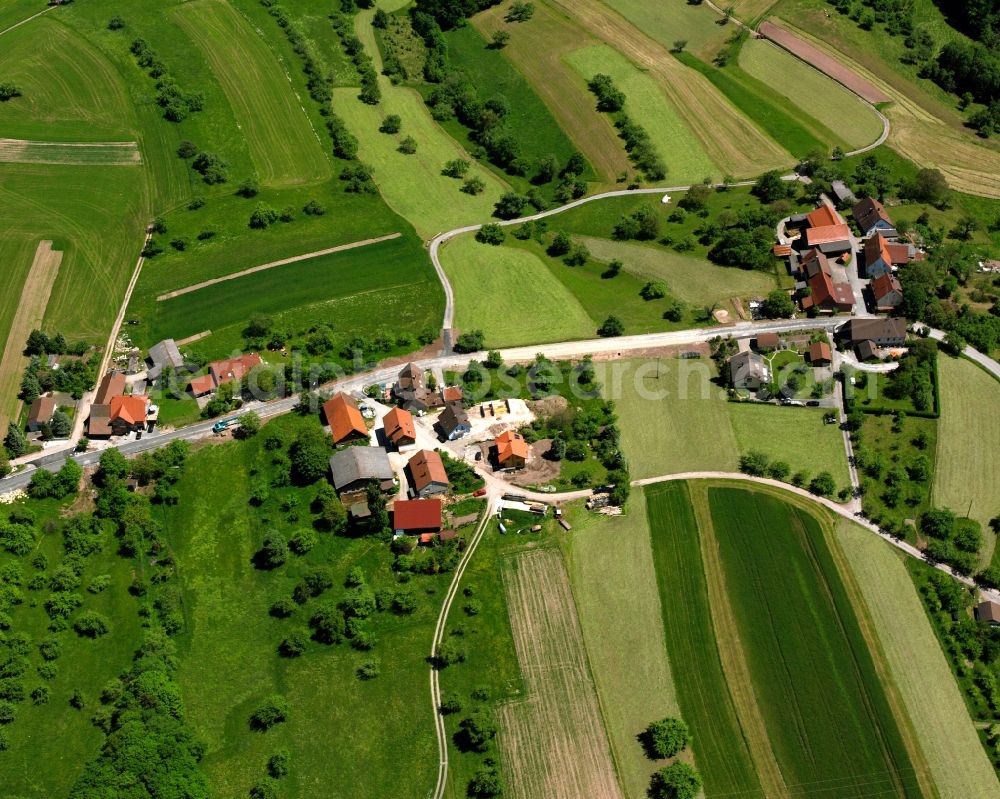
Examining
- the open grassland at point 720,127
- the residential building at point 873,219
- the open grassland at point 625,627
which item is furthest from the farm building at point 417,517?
the open grassland at point 720,127

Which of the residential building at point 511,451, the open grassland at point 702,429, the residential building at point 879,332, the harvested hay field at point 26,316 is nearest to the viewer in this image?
the residential building at point 511,451

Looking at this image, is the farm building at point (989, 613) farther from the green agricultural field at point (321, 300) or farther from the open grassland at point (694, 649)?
the green agricultural field at point (321, 300)

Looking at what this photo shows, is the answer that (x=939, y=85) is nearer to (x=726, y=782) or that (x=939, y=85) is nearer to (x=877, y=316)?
(x=877, y=316)

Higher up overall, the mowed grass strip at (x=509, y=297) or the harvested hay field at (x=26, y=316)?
the mowed grass strip at (x=509, y=297)

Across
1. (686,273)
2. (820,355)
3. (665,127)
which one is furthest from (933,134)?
(820,355)

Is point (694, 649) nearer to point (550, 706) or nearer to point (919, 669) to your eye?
point (550, 706)

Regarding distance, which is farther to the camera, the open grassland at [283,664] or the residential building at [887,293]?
the residential building at [887,293]

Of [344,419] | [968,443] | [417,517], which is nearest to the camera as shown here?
[417,517]
